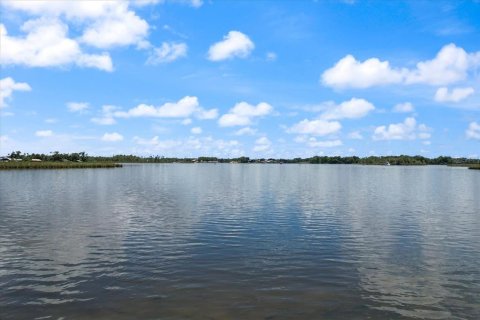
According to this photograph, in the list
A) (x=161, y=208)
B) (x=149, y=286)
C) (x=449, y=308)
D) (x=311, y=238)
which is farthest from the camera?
(x=161, y=208)

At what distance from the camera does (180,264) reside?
2409cm

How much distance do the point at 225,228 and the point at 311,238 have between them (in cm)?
831

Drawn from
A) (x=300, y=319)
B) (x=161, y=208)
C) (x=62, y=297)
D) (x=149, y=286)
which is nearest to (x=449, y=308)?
(x=300, y=319)

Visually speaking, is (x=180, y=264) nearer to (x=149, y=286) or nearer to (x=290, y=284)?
(x=149, y=286)

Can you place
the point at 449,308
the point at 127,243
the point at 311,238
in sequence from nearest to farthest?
the point at 449,308 → the point at 127,243 → the point at 311,238

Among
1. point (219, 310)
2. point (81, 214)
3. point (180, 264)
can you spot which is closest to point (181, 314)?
point (219, 310)

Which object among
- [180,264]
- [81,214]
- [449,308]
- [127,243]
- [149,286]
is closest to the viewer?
[449,308]

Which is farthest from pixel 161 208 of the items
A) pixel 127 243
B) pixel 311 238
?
pixel 311 238

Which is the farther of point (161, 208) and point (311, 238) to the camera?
point (161, 208)

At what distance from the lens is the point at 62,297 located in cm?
1833

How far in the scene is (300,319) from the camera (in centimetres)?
1603

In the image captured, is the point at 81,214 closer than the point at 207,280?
No

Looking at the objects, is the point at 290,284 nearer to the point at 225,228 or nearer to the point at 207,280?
the point at 207,280

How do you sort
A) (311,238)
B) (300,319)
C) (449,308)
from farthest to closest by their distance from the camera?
1. (311,238)
2. (449,308)
3. (300,319)
